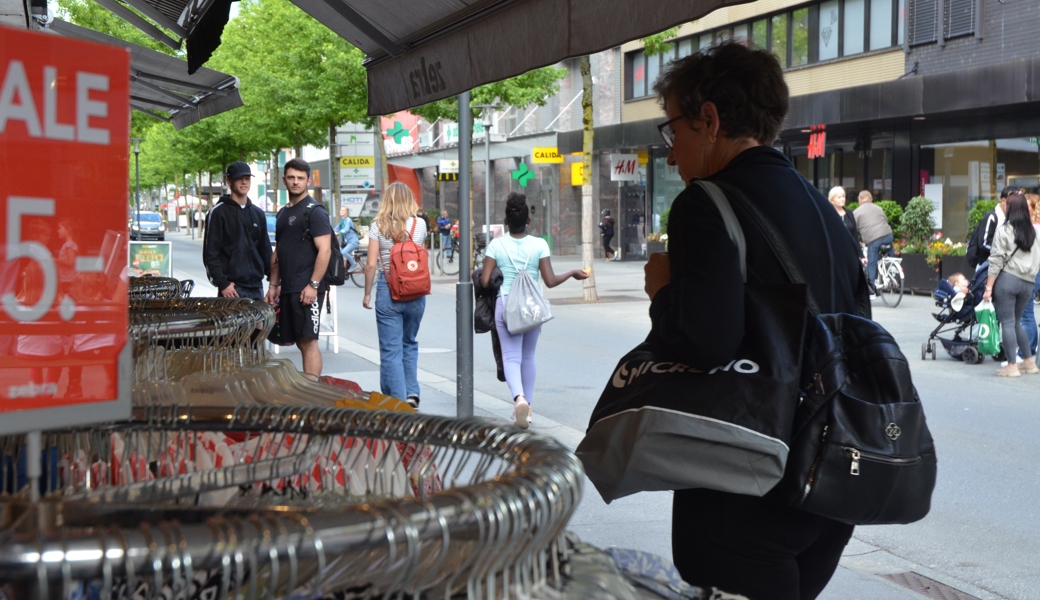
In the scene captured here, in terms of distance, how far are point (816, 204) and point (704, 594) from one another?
1253 millimetres

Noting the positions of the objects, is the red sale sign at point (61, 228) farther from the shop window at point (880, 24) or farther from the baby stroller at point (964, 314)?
the shop window at point (880, 24)

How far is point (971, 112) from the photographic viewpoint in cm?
2252

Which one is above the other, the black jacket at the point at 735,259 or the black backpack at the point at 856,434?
the black jacket at the point at 735,259

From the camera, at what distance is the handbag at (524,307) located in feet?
26.1

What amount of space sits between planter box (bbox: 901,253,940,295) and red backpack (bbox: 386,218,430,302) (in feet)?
44.9

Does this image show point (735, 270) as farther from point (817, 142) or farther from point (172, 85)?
point (817, 142)

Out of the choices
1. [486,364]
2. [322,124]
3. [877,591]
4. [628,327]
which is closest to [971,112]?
[628,327]

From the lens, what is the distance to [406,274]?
831cm

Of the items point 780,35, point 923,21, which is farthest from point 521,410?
point 780,35

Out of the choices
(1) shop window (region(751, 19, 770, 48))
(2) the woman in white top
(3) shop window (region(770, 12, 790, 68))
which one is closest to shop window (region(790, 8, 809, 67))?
(3) shop window (region(770, 12, 790, 68))

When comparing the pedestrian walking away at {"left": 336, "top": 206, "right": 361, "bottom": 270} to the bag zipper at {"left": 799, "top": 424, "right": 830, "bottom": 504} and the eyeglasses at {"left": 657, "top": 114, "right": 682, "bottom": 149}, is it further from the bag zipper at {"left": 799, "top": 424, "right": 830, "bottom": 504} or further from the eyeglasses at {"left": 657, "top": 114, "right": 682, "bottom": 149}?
the bag zipper at {"left": 799, "top": 424, "right": 830, "bottom": 504}

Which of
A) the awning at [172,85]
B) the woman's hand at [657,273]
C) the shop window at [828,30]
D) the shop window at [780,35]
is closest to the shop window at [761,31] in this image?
the shop window at [780,35]

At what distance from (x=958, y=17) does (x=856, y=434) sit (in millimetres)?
22992

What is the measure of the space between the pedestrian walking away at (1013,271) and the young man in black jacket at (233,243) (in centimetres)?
708
